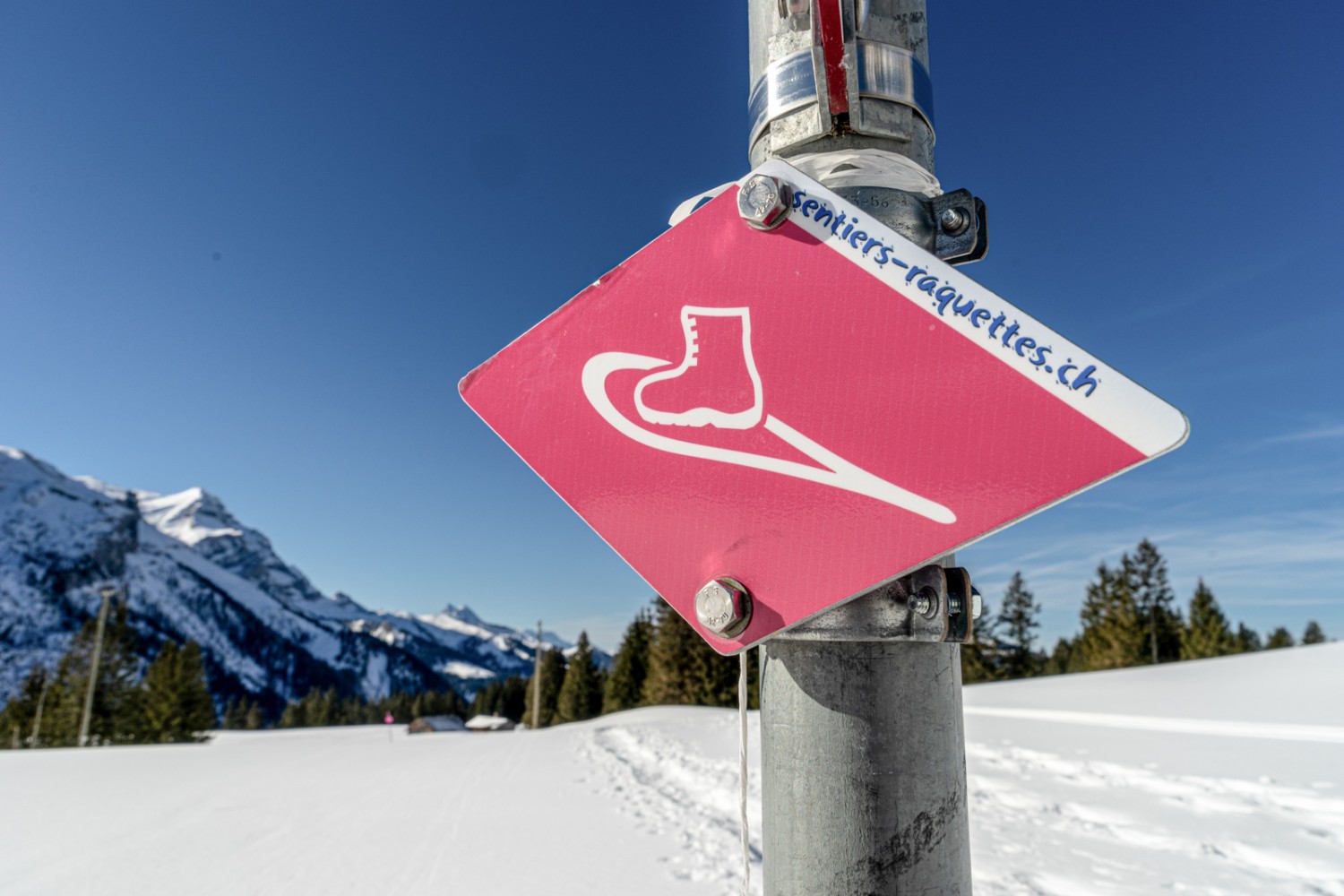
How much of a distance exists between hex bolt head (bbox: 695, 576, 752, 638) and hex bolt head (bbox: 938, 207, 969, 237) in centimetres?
63

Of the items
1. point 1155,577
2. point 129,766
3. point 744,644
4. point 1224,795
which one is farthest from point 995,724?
point 1155,577

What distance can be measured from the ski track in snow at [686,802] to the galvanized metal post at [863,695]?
3.14 metres

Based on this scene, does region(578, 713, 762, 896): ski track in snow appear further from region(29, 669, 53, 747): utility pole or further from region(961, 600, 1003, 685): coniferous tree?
region(29, 669, 53, 747): utility pole

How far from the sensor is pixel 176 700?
153 ft

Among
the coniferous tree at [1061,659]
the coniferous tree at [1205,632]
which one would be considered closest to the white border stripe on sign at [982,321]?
the coniferous tree at [1205,632]

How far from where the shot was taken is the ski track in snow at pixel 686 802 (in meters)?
4.46

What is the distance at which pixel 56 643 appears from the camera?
526 feet

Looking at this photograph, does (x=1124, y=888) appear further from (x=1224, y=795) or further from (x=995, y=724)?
(x=995, y=724)

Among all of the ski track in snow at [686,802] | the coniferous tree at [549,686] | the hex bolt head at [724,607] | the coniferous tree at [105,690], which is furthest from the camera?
the coniferous tree at [549,686]

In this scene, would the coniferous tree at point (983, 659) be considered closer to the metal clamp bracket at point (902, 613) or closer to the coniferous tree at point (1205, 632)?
the coniferous tree at point (1205, 632)

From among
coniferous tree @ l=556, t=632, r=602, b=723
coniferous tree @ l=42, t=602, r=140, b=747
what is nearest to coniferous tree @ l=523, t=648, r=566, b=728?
coniferous tree @ l=556, t=632, r=602, b=723

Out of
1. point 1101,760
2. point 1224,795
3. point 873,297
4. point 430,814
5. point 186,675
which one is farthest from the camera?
point 186,675

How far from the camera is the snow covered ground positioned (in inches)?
168

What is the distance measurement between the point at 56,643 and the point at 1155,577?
217685 mm
